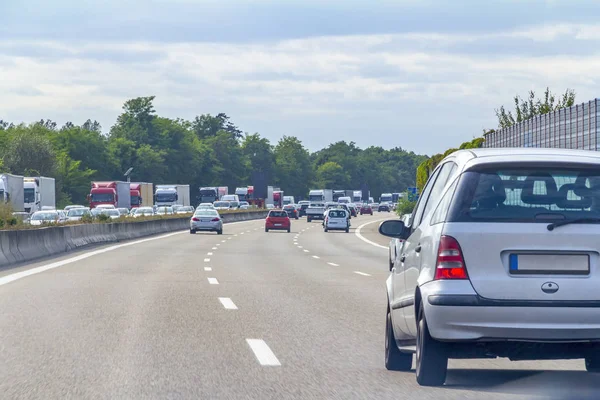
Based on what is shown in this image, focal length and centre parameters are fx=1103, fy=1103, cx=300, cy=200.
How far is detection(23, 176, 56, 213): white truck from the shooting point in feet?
206

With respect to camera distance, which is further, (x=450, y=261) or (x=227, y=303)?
(x=227, y=303)

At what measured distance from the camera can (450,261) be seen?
7113mm

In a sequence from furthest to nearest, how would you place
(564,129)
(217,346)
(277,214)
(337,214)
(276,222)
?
(337,214)
(277,214)
(276,222)
(564,129)
(217,346)

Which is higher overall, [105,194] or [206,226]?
[105,194]

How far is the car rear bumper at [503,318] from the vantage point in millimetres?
6906

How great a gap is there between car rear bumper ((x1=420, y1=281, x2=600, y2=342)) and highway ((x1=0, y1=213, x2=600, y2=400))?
58 centimetres

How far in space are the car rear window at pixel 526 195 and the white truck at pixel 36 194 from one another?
5752cm

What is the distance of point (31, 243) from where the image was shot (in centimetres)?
2859

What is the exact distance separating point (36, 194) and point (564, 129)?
45.6m

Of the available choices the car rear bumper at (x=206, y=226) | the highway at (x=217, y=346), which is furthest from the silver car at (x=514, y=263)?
the car rear bumper at (x=206, y=226)

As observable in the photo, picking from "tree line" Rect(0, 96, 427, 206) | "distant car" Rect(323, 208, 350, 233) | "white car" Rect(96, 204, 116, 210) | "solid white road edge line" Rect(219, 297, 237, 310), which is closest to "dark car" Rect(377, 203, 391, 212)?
"tree line" Rect(0, 96, 427, 206)

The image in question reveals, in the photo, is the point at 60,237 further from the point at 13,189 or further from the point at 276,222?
the point at 276,222

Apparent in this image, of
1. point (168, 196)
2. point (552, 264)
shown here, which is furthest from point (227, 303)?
point (168, 196)

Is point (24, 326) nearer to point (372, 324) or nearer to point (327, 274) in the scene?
point (372, 324)
